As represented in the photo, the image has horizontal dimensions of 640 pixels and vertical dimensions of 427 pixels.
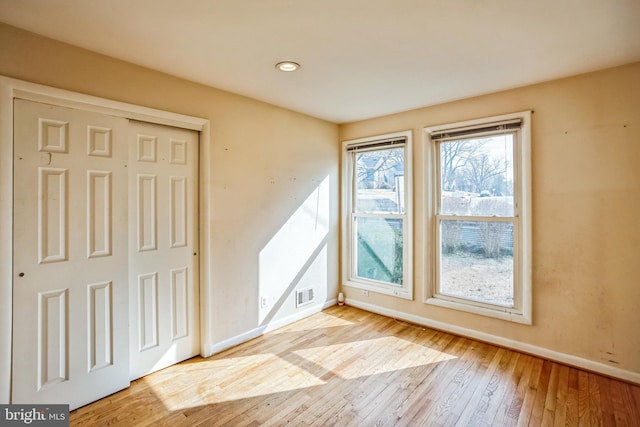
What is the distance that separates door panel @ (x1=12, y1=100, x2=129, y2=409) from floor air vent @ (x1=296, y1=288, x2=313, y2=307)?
177 cm

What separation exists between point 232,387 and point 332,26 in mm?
2558

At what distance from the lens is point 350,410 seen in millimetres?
2025

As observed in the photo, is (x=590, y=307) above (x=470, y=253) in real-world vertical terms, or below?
below

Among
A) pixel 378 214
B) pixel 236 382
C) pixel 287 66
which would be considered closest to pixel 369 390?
pixel 236 382

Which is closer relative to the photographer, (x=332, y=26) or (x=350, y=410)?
(x=332, y=26)

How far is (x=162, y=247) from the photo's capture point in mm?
2473

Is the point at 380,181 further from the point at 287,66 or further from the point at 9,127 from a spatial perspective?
the point at 9,127

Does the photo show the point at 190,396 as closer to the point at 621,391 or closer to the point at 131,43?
the point at 131,43

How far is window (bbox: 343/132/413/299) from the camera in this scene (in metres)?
3.54

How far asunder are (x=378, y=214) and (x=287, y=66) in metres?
2.13

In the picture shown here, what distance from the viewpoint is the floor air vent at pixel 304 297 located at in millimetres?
3564

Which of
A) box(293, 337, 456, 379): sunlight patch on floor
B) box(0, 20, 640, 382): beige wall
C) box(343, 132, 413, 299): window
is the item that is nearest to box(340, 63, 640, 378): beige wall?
box(0, 20, 640, 382): beige wall

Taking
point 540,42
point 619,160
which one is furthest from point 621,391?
point 540,42

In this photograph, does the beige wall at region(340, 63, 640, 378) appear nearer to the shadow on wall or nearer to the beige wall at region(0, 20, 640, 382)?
the beige wall at region(0, 20, 640, 382)
